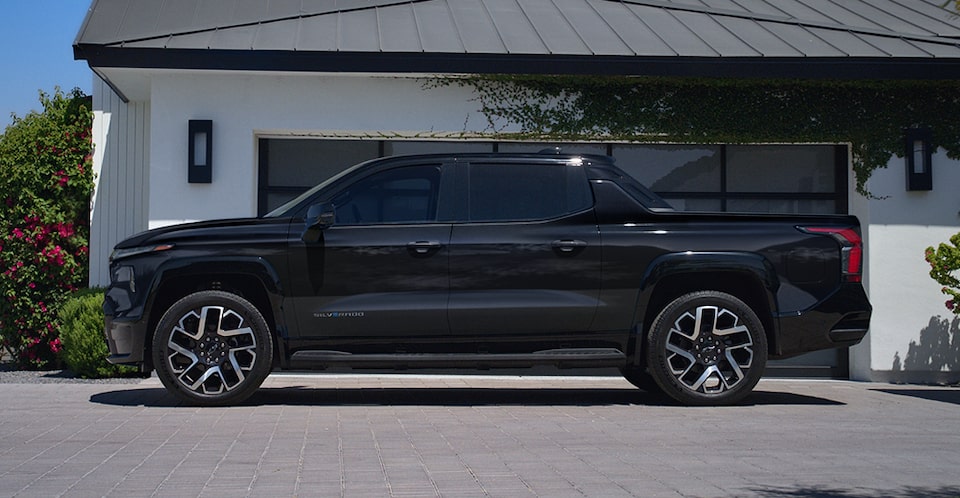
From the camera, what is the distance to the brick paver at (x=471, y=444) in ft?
17.5

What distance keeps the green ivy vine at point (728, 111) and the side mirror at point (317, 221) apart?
3956mm

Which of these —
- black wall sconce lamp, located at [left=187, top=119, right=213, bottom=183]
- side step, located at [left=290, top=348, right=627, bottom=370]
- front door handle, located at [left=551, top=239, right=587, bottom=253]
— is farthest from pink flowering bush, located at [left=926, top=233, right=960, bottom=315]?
black wall sconce lamp, located at [left=187, top=119, right=213, bottom=183]

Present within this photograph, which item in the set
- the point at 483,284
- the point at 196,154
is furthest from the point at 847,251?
the point at 196,154

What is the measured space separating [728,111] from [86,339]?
713 centimetres

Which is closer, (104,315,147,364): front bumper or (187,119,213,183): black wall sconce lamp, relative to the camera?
(104,315,147,364): front bumper

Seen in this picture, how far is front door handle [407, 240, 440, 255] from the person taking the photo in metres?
8.22

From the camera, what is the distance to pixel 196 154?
37.8 ft

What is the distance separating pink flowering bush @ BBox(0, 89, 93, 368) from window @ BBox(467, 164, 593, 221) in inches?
229

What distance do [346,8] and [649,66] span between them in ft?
12.5

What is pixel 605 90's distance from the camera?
464 inches

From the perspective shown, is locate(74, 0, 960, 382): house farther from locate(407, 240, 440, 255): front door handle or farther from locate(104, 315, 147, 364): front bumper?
locate(407, 240, 440, 255): front door handle

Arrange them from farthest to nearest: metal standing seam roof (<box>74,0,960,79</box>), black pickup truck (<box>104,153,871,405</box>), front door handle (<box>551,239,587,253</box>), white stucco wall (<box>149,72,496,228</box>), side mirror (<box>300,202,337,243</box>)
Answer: white stucco wall (<box>149,72,496,228</box>), metal standing seam roof (<box>74,0,960,79</box>), front door handle (<box>551,239,587,253</box>), black pickup truck (<box>104,153,871,405</box>), side mirror (<box>300,202,337,243</box>)

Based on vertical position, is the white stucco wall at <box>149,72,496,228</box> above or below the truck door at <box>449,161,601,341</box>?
above

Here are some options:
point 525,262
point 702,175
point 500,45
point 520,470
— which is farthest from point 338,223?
point 702,175
